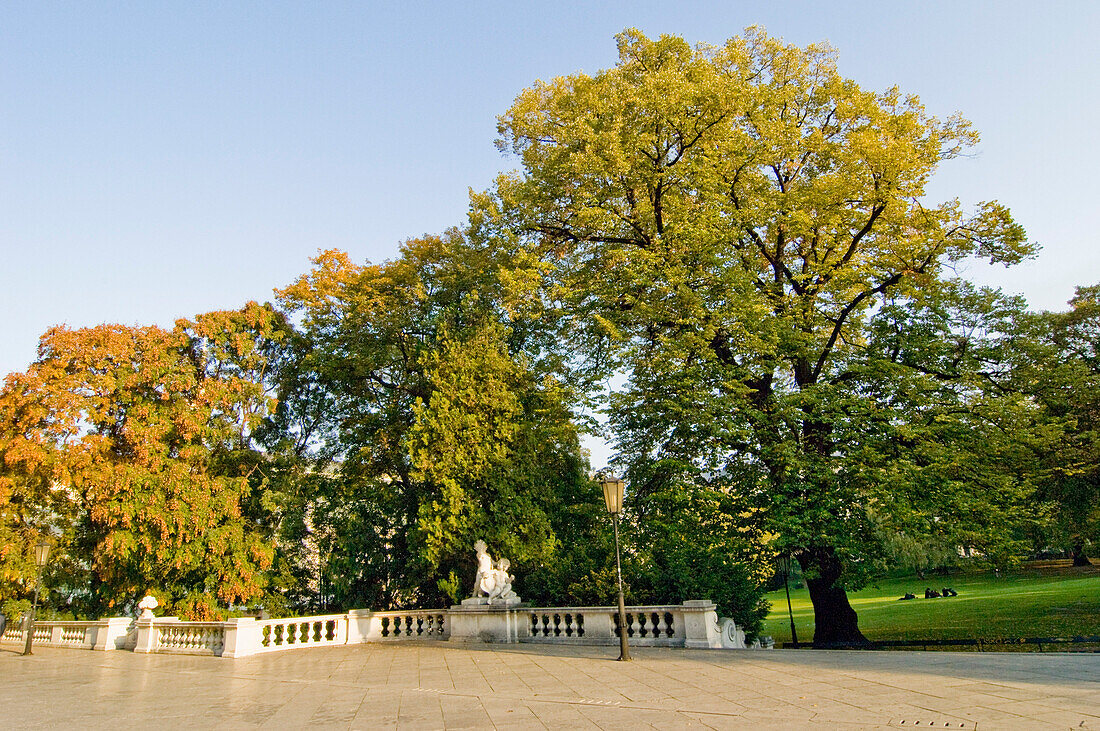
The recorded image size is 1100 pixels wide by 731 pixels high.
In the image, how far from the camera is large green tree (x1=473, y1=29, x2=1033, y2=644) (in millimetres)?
16359

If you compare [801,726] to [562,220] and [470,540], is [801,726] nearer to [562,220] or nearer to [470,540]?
[470,540]

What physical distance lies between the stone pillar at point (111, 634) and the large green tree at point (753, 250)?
16146mm

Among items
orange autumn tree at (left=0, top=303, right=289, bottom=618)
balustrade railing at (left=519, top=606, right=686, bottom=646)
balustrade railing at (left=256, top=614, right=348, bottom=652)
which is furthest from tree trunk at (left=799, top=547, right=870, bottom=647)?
orange autumn tree at (left=0, top=303, right=289, bottom=618)

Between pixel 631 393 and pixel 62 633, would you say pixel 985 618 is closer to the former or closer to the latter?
pixel 631 393

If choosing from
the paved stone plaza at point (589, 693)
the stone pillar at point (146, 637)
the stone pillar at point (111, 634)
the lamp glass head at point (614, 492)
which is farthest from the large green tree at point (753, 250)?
the stone pillar at point (111, 634)

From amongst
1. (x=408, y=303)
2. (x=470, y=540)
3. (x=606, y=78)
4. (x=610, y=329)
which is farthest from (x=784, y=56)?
(x=470, y=540)

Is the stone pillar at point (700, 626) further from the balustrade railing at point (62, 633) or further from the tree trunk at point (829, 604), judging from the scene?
the balustrade railing at point (62, 633)

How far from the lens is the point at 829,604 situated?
17.7m

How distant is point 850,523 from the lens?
618 inches

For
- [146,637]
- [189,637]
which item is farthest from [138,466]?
[189,637]

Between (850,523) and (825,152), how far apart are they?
33.1 ft

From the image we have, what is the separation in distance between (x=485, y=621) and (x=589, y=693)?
9056mm

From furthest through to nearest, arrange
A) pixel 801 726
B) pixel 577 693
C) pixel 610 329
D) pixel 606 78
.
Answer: pixel 606 78
pixel 610 329
pixel 577 693
pixel 801 726

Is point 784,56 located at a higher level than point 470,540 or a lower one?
higher
